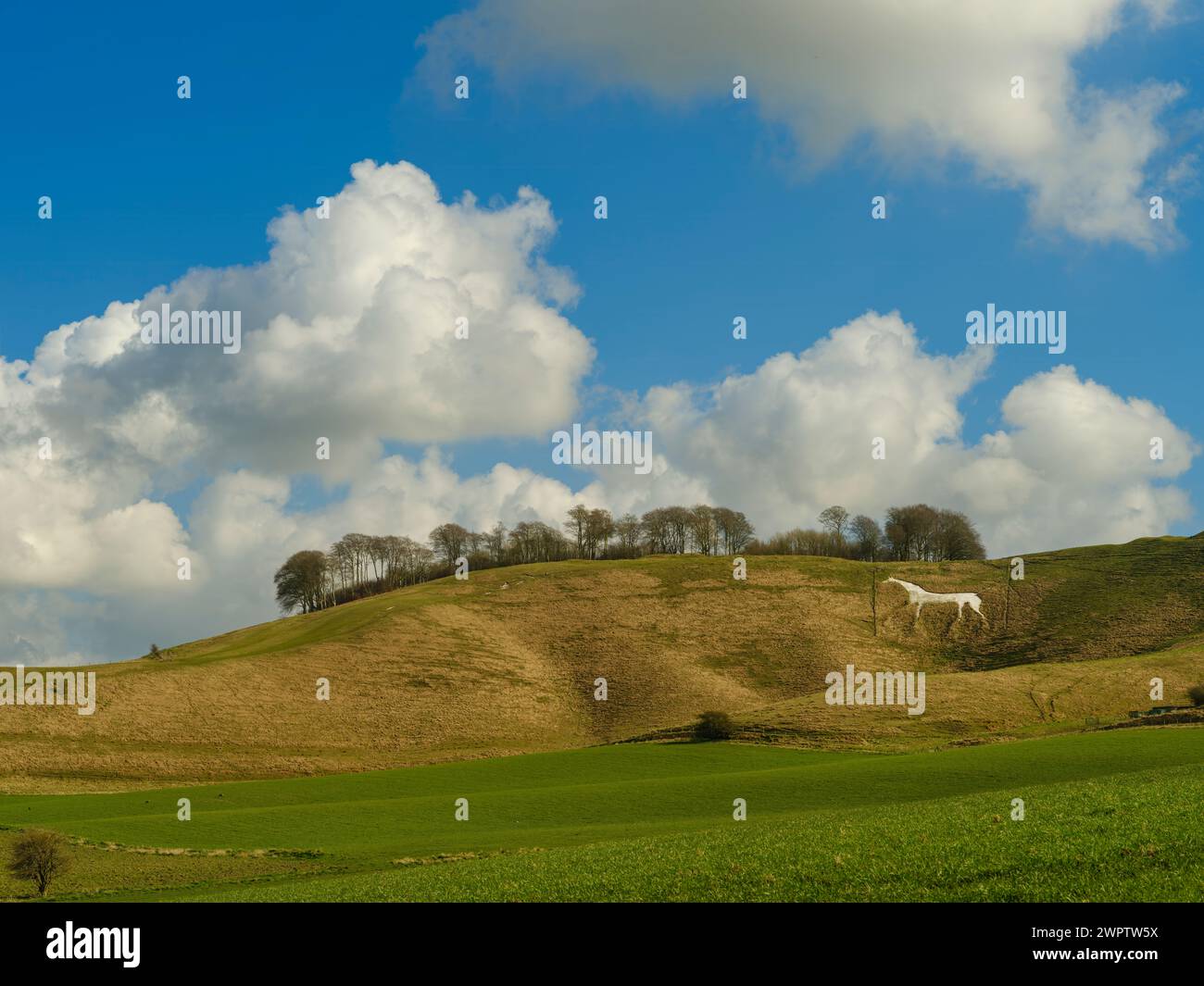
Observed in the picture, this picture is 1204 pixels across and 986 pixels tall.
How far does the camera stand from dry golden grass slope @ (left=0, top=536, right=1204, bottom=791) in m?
77.3

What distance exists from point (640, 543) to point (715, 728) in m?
115

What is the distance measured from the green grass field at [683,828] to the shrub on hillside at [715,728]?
18.4ft

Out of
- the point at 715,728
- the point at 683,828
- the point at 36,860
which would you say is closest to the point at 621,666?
the point at 715,728

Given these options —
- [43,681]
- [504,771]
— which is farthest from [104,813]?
[43,681]

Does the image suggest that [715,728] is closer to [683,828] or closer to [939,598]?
[683,828]

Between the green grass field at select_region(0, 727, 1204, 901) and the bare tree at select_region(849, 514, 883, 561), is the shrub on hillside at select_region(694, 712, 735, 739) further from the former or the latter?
the bare tree at select_region(849, 514, 883, 561)

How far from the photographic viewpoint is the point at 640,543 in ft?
634

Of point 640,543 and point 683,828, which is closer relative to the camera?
point 683,828

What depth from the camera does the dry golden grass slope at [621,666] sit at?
254ft

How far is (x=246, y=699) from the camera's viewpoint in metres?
91.3

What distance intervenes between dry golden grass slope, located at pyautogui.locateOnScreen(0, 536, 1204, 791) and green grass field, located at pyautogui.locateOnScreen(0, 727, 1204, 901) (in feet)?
39.2

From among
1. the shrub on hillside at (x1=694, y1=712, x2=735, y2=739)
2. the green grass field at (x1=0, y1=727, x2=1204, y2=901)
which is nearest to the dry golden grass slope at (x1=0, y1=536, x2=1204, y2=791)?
the shrub on hillside at (x1=694, y1=712, x2=735, y2=739)

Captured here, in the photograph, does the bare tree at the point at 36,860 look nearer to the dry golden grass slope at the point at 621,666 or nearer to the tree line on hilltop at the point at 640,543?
the dry golden grass slope at the point at 621,666
